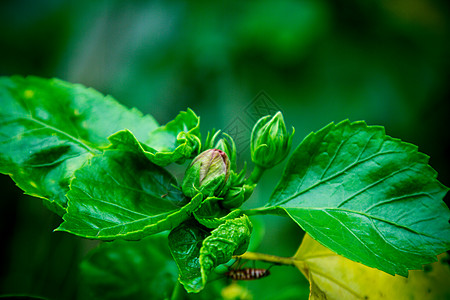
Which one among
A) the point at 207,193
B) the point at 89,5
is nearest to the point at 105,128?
the point at 207,193

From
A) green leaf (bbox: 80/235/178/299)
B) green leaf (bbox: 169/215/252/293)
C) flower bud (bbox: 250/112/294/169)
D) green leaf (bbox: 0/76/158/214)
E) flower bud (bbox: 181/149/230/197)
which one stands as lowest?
green leaf (bbox: 80/235/178/299)

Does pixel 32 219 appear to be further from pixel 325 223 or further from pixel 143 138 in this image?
pixel 325 223

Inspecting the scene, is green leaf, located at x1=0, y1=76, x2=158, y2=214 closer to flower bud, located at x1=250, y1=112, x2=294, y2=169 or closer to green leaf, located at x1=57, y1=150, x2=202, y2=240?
green leaf, located at x1=57, y1=150, x2=202, y2=240

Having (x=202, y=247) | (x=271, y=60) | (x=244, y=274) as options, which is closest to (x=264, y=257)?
(x=244, y=274)

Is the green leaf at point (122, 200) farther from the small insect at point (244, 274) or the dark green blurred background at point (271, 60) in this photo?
the dark green blurred background at point (271, 60)

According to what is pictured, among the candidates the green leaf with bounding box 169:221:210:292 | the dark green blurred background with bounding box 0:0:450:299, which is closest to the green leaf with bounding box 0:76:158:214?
the green leaf with bounding box 169:221:210:292

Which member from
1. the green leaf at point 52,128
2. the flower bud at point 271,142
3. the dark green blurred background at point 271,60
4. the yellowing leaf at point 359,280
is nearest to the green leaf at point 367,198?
the flower bud at point 271,142

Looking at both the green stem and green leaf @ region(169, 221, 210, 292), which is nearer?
green leaf @ region(169, 221, 210, 292)
